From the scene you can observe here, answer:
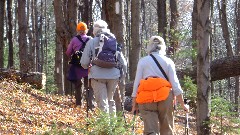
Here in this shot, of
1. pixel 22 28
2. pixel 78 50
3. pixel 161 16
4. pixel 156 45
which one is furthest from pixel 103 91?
pixel 161 16

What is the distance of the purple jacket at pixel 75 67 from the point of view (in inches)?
387

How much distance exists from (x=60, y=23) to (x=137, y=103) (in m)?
8.32

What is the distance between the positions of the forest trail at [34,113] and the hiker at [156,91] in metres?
0.95

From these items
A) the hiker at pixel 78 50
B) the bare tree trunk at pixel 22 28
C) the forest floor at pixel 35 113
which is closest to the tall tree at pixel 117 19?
the hiker at pixel 78 50

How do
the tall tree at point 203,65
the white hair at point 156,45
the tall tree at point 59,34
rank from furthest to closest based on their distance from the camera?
the tall tree at point 59,34, the tall tree at point 203,65, the white hair at point 156,45

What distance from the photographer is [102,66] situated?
729 cm

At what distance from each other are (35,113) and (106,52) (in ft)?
8.73

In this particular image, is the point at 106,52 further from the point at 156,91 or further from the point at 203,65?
the point at 156,91

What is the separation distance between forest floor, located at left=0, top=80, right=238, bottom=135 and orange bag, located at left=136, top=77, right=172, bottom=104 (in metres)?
0.99

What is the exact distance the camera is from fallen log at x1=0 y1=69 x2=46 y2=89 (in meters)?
12.9

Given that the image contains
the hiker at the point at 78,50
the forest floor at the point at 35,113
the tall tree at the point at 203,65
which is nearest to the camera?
the tall tree at the point at 203,65

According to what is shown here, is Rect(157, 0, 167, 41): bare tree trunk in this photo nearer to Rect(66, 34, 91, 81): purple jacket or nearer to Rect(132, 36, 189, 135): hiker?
Rect(66, 34, 91, 81): purple jacket

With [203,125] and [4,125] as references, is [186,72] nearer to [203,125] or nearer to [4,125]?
[203,125]

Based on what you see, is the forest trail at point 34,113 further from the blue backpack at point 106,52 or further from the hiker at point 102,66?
the blue backpack at point 106,52
